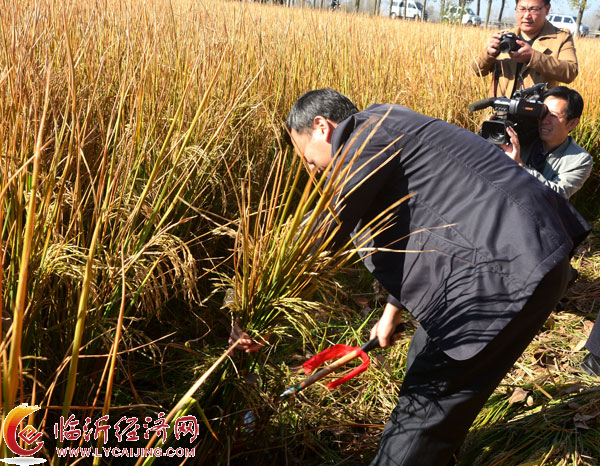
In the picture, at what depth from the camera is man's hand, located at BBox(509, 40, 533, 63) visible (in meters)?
3.25

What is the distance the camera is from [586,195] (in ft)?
15.3

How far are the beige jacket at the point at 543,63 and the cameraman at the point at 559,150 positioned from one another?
265 mm

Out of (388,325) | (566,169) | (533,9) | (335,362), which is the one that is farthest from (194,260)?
(533,9)

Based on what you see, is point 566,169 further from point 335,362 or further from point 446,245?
point 335,362

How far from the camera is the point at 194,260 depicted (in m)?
1.65

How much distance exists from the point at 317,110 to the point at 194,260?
0.59 meters

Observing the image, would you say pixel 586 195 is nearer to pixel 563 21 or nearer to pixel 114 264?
pixel 114 264

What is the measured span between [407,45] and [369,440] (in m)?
3.36

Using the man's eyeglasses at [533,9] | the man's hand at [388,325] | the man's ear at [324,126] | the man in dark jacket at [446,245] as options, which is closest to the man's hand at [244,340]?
the man in dark jacket at [446,245]

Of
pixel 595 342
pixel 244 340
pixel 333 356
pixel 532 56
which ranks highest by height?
pixel 532 56

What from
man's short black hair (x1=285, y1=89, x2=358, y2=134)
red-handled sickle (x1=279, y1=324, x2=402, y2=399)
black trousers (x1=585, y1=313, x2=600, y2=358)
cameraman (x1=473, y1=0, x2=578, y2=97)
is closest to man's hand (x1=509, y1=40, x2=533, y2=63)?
cameraman (x1=473, y1=0, x2=578, y2=97)

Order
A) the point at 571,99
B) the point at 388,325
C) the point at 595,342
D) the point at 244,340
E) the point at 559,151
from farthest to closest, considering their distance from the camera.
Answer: the point at 559,151
the point at 571,99
the point at 595,342
the point at 388,325
the point at 244,340

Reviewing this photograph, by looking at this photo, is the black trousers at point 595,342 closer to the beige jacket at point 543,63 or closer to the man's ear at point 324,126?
the beige jacket at point 543,63

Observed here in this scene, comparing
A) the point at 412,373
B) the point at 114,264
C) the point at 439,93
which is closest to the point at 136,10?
the point at 439,93
